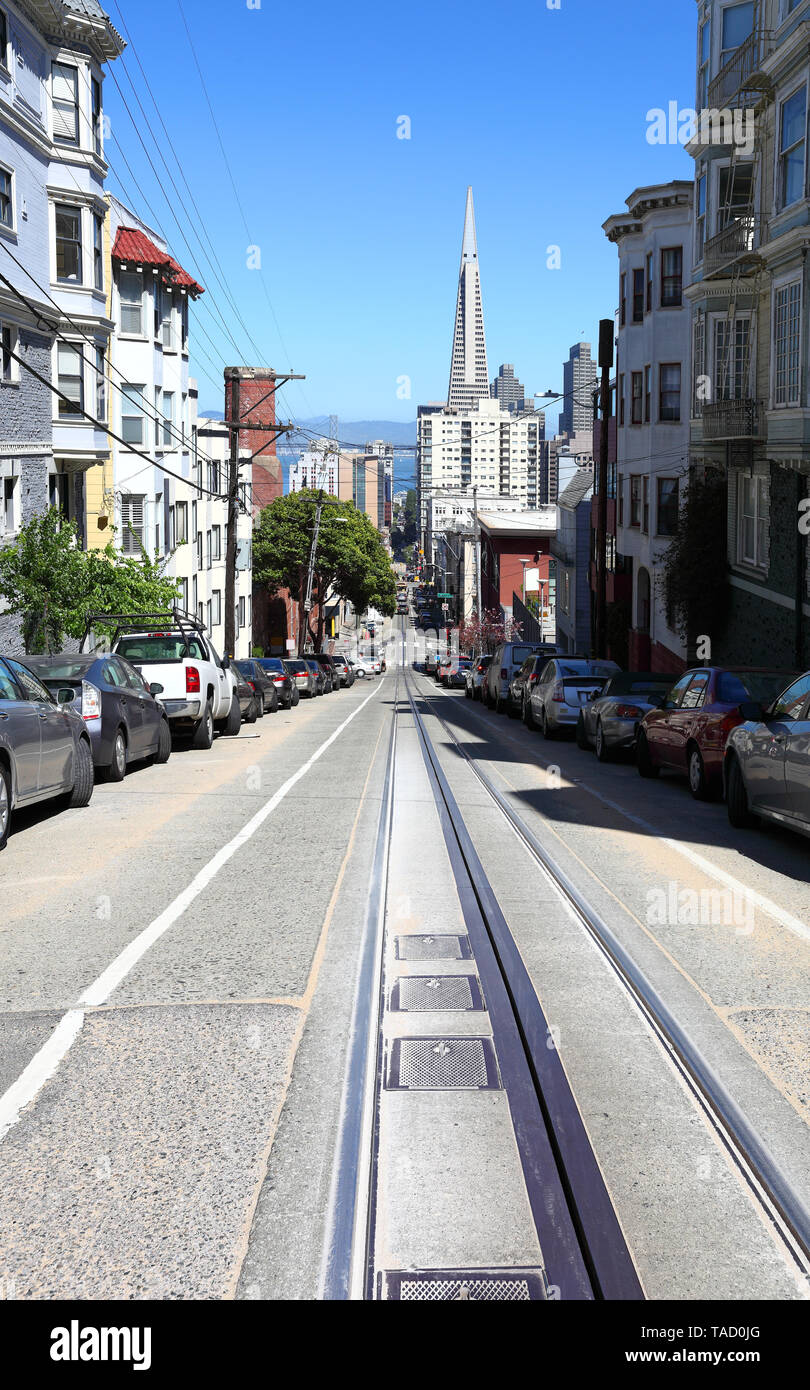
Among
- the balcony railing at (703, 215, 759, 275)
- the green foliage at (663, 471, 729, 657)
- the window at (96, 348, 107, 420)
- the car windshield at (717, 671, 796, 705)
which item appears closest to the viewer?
the car windshield at (717, 671, 796, 705)

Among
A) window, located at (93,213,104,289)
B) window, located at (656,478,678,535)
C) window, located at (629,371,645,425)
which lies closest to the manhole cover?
window, located at (93,213,104,289)

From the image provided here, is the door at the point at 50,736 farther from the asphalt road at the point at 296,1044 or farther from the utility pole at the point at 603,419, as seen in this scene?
the utility pole at the point at 603,419

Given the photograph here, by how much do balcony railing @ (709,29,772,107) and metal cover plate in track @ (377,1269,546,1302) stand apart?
24820 mm

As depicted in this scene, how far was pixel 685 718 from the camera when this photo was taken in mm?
16172

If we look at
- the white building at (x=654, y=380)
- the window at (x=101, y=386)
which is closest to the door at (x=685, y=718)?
the window at (x=101, y=386)

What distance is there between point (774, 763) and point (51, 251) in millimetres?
26092

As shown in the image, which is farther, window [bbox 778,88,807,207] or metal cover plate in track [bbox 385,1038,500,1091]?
window [bbox 778,88,807,207]

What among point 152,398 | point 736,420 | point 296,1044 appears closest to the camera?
point 296,1044

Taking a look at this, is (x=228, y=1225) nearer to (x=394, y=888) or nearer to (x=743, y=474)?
(x=394, y=888)

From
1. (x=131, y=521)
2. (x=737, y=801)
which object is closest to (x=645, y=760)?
(x=737, y=801)

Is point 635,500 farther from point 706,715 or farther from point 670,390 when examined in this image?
point 706,715

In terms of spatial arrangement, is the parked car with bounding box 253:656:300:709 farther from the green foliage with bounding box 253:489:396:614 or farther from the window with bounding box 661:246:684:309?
the green foliage with bounding box 253:489:396:614

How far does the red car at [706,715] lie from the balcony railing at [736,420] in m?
11.8

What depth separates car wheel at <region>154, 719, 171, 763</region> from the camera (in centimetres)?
1900
